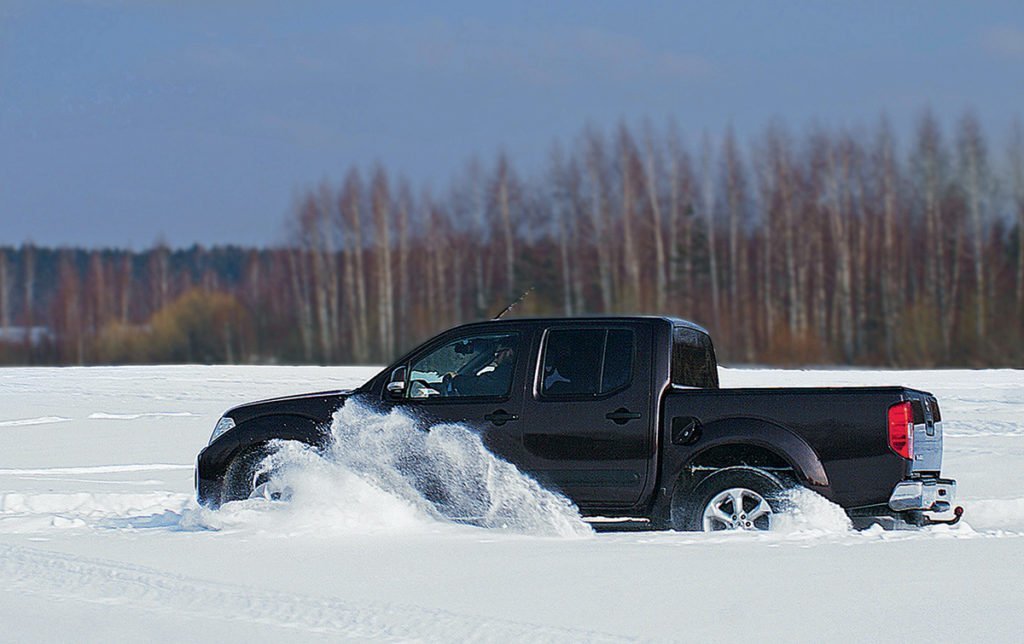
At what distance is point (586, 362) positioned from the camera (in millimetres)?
8250

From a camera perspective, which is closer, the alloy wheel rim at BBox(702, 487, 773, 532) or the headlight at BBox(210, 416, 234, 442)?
the alloy wheel rim at BBox(702, 487, 773, 532)

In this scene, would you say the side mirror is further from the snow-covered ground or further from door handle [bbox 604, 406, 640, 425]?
door handle [bbox 604, 406, 640, 425]

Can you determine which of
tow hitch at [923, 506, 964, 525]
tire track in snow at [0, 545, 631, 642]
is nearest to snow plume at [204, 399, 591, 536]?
tire track in snow at [0, 545, 631, 642]

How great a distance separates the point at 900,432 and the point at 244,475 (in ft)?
14.7

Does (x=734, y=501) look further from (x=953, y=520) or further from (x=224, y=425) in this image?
(x=224, y=425)

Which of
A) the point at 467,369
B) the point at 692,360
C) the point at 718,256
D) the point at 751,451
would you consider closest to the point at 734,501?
the point at 751,451

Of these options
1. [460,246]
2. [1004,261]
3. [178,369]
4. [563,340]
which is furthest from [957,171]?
[563,340]

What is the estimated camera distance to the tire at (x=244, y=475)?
8.69m

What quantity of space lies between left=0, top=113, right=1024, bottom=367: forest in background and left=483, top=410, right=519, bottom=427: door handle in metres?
37.5

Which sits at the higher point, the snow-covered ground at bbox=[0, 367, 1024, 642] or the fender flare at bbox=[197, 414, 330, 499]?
the fender flare at bbox=[197, 414, 330, 499]

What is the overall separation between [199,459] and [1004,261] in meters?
43.7

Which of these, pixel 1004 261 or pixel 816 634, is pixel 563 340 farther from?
pixel 1004 261

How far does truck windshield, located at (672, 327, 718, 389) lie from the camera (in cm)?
827

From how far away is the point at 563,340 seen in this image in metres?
8.31
